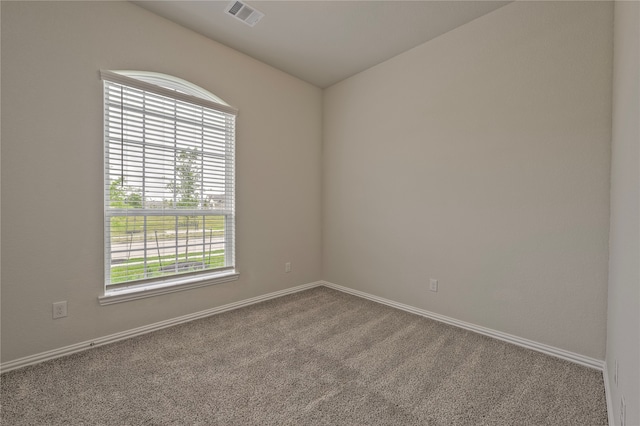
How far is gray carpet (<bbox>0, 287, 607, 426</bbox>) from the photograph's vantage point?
1.47 m

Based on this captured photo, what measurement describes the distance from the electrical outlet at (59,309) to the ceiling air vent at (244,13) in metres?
2.68

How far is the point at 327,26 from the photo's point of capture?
8.52 feet

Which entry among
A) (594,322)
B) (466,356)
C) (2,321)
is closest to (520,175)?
(594,322)

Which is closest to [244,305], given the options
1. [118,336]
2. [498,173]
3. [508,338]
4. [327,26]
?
[118,336]

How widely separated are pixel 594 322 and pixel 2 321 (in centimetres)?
406

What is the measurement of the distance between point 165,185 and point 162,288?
3.10 feet

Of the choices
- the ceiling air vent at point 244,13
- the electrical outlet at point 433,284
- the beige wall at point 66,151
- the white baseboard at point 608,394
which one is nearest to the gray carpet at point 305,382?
the white baseboard at point 608,394

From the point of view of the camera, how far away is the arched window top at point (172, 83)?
2379 millimetres

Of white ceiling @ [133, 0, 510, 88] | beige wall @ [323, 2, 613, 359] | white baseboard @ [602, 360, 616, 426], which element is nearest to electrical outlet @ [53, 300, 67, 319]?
white ceiling @ [133, 0, 510, 88]

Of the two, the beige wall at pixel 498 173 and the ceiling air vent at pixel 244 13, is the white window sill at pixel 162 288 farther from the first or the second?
the ceiling air vent at pixel 244 13

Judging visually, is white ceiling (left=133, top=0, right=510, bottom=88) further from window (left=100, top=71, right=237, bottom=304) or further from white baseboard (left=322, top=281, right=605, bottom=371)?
white baseboard (left=322, top=281, right=605, bottom=371)

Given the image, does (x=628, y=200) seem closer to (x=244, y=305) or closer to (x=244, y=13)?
(x=244, y=13)

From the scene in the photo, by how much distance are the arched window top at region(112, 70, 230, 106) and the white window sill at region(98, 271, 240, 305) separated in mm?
1817

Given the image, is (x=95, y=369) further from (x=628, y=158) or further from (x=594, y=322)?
(x=594, y=322)
